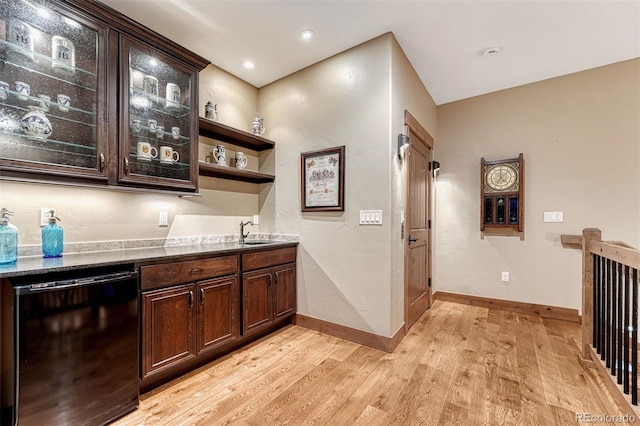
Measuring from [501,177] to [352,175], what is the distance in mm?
2194

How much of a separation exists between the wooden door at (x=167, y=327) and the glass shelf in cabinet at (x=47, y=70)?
1.46 meters

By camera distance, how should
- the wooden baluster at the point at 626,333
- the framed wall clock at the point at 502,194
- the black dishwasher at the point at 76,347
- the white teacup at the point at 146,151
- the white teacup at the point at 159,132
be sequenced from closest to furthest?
the black dishwasher at the point at 76,347, the wooden baluster at the point at 626,333, the white teacup at the point at 146,151, the white teacup at the point at 159,132, the framed wall clock at the point at 502,194

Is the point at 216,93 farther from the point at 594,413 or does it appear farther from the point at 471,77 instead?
the point at 594,413

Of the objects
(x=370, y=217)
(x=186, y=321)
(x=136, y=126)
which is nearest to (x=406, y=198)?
(x=370, y=217)

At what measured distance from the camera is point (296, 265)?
9.92 feet

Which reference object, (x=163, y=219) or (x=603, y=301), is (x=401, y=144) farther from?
(x=163, y=219)

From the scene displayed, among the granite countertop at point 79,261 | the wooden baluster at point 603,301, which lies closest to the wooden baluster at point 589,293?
the wooden baluster at point 603,301

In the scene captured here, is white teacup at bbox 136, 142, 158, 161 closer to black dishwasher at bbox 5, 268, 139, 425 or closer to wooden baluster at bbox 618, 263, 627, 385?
black dishwasher at bbox 5, 268, 139, 425

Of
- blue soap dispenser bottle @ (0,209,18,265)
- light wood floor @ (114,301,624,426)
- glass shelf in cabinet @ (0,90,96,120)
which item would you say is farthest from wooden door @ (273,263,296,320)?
glass shelf in cabinet @ (0,90,96,120)

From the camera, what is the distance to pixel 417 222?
3.21 m

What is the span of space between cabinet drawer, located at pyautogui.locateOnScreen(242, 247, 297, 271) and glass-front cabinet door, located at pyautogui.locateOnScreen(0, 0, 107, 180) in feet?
4.07

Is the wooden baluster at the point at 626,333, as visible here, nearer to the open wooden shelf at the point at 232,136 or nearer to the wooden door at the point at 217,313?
the wooden door at the point at 217,313

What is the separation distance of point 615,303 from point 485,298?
1783 millimetres

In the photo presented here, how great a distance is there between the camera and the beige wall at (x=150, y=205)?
1.85 meters
